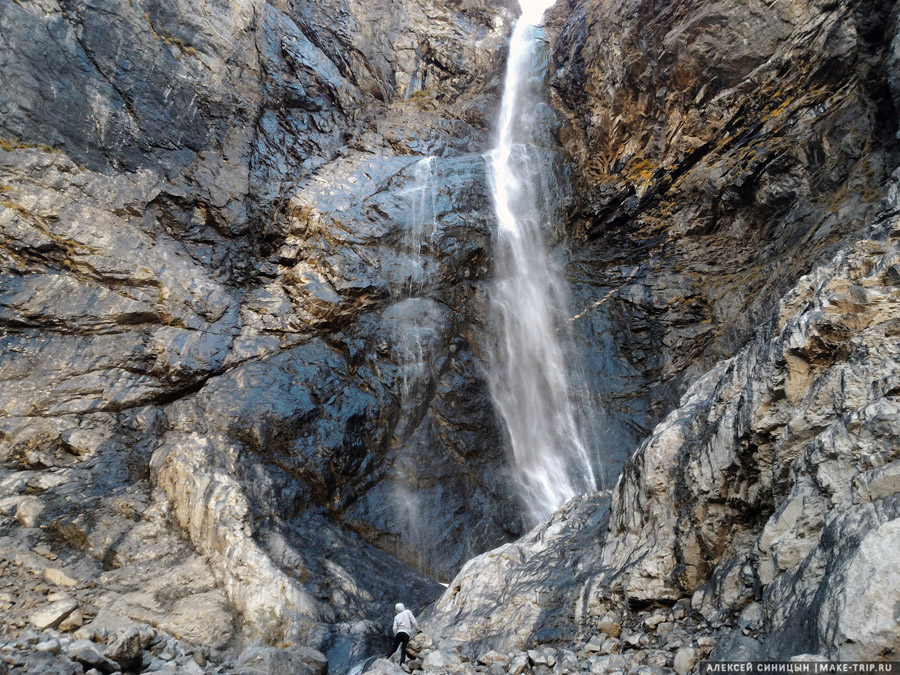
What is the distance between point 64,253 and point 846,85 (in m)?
19.1

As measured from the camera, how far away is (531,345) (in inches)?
663

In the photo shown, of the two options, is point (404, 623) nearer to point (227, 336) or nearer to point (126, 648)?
point (126, 648)

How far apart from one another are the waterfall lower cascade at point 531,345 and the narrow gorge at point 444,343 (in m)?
0.11

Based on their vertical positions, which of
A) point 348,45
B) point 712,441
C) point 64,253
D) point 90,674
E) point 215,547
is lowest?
point 90,674

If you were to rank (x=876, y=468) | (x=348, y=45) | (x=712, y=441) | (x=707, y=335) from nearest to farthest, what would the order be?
(x=876, y=468), (x=712, y=441), (x=707, y=335), (x=348, y=45)

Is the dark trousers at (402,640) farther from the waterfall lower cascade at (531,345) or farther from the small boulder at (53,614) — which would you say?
the waterfall lower cascade at (531,345)

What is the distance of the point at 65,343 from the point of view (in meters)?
11.8

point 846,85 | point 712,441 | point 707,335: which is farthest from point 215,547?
point 846,85

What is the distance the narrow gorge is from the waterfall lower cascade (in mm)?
110

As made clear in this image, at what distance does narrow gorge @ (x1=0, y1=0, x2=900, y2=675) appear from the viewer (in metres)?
6.17

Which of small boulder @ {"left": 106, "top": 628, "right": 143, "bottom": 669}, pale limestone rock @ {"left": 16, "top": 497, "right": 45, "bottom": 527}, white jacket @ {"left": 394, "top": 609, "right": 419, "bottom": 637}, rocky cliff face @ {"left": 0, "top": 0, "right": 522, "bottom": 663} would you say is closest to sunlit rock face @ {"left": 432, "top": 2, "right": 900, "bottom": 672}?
white jacket @ {"left": 394, "top": 609, "right": 419, "bottom": 637}

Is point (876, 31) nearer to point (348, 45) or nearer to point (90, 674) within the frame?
point (348, 45)

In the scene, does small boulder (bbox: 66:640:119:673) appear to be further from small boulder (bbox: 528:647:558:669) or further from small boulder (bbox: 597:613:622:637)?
small boulder (bbox: 597:613:622:637)

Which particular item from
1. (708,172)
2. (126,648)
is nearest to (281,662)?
(126,648)
